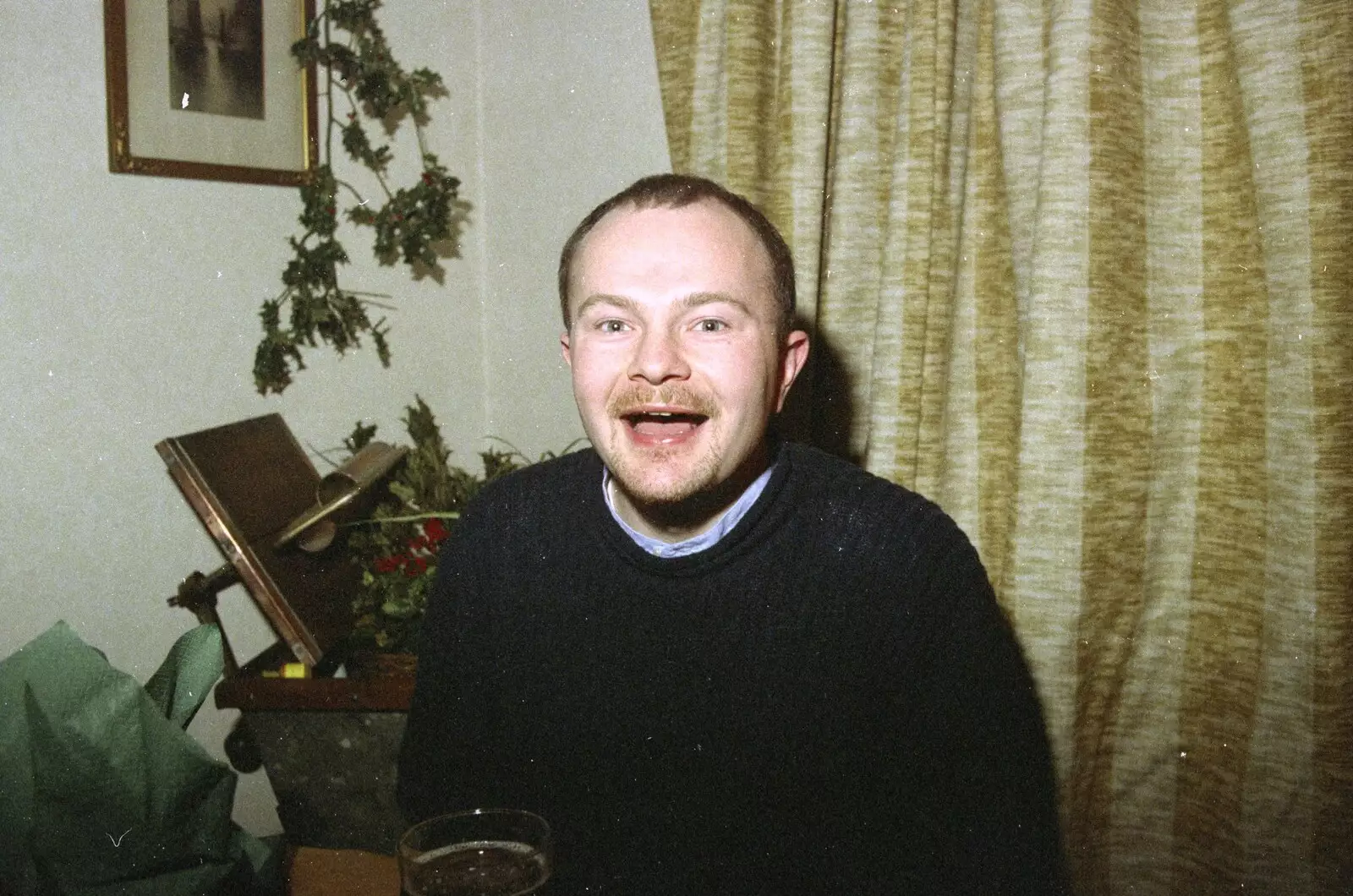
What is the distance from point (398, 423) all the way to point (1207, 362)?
1568 millimetres

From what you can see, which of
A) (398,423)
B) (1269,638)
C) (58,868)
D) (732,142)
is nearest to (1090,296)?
(1269,638)

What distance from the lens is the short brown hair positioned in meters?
1.11

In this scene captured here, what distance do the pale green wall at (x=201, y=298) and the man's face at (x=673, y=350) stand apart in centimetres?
91

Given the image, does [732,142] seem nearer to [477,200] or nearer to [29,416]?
[477,200]

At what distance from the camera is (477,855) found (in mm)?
712

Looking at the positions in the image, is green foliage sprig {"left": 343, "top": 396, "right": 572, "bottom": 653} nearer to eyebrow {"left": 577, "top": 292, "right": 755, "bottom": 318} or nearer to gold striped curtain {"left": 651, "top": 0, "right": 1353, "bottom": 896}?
eyebrow {"left": 577, "top": 292, "right": 755, "bottom": 318}

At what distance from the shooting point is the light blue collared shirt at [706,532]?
116 centimetres

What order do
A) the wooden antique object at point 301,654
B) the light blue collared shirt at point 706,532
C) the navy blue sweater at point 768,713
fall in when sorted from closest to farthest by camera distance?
1. the navy blue sweater at point 768,713
2. the light blue collared shirt at point 706,532
3. the wooden antique object at point 301,654

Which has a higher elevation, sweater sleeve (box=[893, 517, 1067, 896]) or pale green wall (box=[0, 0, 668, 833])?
pale green wall (box=[0, 0, 668, 833])

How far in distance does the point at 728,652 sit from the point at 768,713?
8 centimetres

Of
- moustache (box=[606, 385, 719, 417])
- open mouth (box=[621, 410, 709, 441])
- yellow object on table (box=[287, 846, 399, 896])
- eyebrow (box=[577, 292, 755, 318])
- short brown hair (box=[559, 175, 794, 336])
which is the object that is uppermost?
short brown hair (box=[559, 175, 794, 336])

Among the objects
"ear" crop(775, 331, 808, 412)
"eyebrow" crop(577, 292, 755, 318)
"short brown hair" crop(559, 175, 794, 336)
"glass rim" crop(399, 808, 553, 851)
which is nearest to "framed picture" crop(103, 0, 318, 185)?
"short brown hair" crop(559, 175, 794, 336)

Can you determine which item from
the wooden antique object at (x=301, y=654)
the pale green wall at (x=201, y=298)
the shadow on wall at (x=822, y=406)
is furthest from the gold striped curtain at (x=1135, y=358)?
the wooden antique object at (x=301, y=654)

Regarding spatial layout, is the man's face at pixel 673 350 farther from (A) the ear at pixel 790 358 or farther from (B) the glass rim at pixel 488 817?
(B) the glass rim at pixel 488 817
